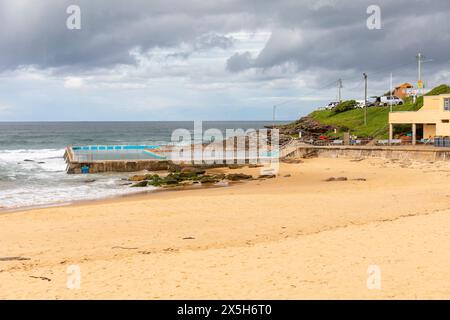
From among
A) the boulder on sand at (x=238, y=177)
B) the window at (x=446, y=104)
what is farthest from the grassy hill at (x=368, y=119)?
the boulder on sand at (x=238, y=177)

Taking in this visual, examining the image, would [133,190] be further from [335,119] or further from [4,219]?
[335,119]

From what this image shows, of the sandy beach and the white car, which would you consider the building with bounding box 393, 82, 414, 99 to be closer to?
the white car

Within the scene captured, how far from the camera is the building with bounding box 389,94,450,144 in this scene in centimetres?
4181

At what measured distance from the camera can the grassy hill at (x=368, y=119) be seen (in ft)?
190

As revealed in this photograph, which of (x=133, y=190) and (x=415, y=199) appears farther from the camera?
(x=133, y=190)

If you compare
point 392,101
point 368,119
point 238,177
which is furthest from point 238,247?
point 392,101

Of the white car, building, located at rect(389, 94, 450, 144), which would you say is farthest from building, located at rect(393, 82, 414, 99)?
building, located at rect(389, 94, 450, 144)

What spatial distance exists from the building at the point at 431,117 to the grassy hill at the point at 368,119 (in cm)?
725

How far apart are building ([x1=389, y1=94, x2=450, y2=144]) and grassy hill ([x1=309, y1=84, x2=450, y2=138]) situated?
7.25 m

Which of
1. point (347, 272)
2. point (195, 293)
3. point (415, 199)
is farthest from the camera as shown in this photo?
point (415, 199)

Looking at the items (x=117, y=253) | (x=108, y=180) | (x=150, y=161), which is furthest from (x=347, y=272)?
(x=150, y=161)

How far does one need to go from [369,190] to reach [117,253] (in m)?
15.8

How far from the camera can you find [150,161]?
44.0 metres
